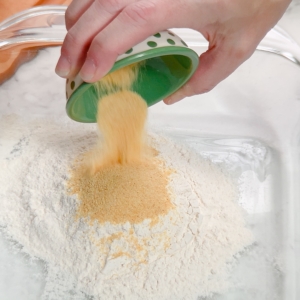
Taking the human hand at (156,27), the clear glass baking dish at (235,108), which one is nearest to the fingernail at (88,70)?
the human hand at (156,27)

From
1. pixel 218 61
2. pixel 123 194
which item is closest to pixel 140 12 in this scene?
pixel 218 61

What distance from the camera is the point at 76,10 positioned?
0.45 metres

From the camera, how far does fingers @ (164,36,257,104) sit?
50 centimetres

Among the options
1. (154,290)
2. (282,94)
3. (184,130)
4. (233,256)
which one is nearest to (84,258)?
(154,290)

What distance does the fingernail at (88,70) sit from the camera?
0.40 meters

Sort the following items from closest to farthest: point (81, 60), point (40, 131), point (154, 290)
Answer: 1. point (81, 60)
2. point (154, 290)
3. point (40, 131)

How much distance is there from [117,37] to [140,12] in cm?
3

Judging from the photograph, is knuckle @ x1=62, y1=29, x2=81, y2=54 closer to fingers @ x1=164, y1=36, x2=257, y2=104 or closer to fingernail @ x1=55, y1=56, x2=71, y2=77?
fingernail @ x1=55, y1=56, x2=71, y2=77

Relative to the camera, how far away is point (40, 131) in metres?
0.70

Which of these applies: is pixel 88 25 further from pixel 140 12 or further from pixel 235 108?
pixel 235 108

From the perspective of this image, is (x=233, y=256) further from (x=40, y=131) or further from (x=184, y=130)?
(x=40, y=131)

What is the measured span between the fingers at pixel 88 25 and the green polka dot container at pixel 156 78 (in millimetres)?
32

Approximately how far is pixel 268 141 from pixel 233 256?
0.25 m

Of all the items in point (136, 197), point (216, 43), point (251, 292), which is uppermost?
point (216, 43)
